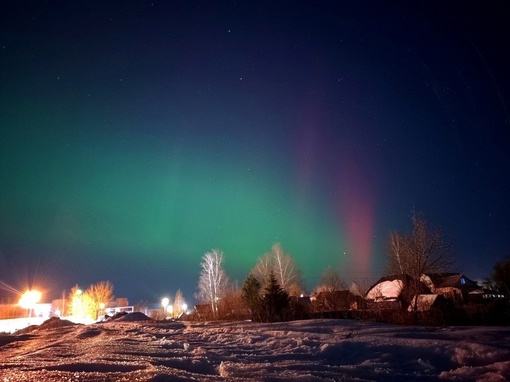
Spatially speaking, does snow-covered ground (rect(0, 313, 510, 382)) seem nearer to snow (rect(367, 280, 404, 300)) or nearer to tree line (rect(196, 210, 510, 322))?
tree line (rect(196, 210, 510, 322))

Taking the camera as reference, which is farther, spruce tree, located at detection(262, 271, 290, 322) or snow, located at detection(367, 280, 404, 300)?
snow, located at detection(367, 280, 404, 300)

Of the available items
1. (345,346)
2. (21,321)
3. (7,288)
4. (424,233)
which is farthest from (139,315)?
(7,288)

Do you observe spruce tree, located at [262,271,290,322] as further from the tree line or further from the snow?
the snow

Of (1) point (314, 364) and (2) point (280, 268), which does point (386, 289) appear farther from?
(1) point (314, 364)

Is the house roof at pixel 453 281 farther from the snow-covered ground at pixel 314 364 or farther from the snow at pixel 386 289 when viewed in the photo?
the snow-covered ground at pixel 314 364

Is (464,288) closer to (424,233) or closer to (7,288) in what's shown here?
(424,233)

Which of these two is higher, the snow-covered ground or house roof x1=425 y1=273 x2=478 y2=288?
house roof x1=425 y1=273 x2=478 y2=288

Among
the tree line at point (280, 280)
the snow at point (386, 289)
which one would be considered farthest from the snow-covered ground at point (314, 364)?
the snow at point (386, 289)

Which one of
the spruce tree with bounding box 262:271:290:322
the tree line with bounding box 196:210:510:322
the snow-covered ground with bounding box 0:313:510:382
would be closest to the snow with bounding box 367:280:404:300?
the tree line with bounding box 196:210:510:322

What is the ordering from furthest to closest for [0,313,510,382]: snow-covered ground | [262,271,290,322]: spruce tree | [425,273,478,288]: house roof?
[425,273,478,288]: house roof < [262,271,290,322]: spruce tree < [0,313,510,382]: snow-covered ground

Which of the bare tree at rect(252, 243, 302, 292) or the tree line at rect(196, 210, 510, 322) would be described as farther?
the bare tree at rect(252, 243, 302, 292)

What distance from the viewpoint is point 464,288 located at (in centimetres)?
4125

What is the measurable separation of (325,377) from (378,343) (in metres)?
3.04

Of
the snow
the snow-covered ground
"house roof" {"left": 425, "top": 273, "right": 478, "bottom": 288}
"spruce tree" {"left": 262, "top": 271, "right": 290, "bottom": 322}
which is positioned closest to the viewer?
the snow-covered ground
